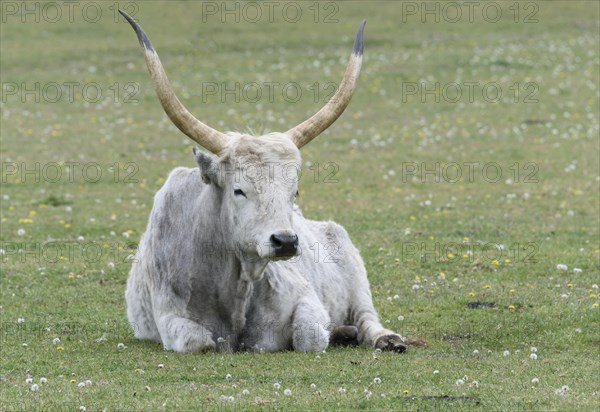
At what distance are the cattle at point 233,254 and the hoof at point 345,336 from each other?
0.03ft

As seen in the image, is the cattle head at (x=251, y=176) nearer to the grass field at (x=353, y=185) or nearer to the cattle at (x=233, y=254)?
the cattle at (x=233, y=254)

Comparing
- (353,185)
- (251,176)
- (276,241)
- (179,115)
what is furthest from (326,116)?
(353,185)

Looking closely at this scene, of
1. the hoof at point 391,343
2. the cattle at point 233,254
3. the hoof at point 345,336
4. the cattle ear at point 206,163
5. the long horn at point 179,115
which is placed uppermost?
the long horn at point 179,115

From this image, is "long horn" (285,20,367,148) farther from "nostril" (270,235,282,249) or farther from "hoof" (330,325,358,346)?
"hoof" (330,325,358,346)

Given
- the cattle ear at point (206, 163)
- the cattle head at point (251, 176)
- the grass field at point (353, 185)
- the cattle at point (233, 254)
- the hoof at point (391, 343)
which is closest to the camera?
the grass field at point (353, 185)

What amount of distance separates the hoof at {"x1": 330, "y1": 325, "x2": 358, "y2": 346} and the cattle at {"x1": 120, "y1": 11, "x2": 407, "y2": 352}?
1cm

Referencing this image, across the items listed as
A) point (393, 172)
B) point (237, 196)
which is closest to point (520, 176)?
point (393, 172)

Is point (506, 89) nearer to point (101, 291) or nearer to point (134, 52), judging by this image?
point (134, 52)

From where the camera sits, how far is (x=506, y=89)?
1410 inches

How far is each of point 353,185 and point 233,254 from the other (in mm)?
13047

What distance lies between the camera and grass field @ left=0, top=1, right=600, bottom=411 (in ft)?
32.1

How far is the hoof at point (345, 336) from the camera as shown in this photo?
1205cm

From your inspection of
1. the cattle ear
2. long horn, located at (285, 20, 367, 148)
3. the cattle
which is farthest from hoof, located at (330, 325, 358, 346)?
the cattle ear

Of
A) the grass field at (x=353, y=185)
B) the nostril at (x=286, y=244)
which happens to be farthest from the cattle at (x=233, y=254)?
the grass field at (x=353, y=185)
